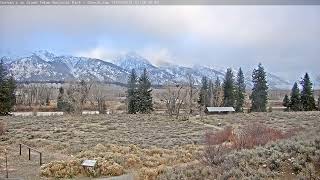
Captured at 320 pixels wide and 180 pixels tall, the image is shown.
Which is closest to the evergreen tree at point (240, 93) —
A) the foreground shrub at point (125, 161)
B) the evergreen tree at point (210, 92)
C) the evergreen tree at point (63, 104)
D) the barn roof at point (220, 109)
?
the barn roof at point (220, 109)

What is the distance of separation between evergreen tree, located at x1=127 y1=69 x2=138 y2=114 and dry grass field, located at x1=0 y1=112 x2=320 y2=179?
3.41 meters

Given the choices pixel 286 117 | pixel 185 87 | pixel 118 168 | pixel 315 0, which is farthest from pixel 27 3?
pixel 185 87

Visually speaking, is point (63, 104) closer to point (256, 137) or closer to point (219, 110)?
point (219, 110)

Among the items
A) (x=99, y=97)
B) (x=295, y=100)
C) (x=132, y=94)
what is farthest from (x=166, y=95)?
(x=295, y=100)

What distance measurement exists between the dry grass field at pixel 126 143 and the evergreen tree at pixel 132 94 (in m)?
3.41

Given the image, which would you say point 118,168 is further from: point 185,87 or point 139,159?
point 185,87

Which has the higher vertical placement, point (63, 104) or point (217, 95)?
point (217, 95)

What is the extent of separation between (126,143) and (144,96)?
10.4 m

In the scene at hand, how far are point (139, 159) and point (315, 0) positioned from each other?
437 centimetres

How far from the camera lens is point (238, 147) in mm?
6566

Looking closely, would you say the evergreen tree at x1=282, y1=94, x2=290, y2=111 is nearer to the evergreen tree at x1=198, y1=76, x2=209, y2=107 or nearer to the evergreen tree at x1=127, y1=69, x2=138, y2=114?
the evergreen tree at x1=198, y1=76, x2=209, y2=107

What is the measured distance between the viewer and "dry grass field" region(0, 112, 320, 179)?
611cm

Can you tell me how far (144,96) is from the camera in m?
19.9

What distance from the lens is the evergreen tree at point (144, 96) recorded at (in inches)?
778
